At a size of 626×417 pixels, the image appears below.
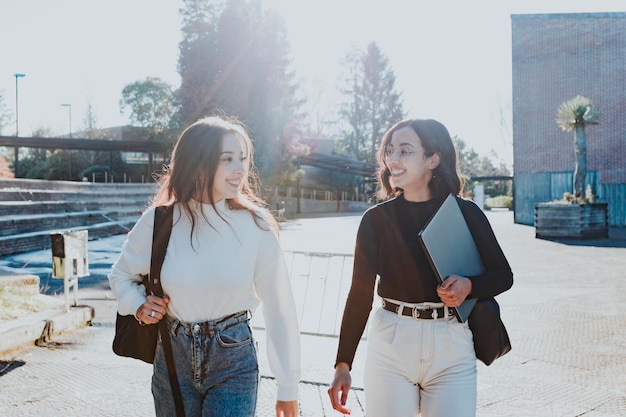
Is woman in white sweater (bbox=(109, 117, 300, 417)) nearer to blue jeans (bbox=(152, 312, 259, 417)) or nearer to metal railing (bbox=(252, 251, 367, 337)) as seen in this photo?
blue jeans (bbox=(152, 312, 259, 417))

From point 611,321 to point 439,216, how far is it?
6026 millimetres

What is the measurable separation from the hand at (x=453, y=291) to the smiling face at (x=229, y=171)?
2.98 ft

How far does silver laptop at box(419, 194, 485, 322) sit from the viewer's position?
2.45 m

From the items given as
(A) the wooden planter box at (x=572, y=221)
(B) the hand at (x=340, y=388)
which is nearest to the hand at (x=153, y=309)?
(B) the hand at (x=340, y=388)

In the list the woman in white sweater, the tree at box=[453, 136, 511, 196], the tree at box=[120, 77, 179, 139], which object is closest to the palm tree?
the woman in white sweater

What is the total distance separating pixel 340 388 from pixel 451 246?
76 cm

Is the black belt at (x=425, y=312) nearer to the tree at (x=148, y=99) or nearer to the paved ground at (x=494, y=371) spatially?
the paved ground at (x=494, y=371)

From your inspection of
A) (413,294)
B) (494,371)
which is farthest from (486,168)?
(413,294)

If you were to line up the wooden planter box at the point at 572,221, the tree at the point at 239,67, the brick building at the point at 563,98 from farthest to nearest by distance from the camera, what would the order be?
1. the tree at the point at 239,67
2. the brick building at the point at 563,98
3. the wooden planter box at the point at 572,221

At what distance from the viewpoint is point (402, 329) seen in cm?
247

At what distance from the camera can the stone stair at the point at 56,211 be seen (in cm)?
1532

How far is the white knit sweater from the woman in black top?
315 millimetres

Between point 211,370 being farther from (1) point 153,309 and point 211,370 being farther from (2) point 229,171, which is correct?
(2) point 229,171

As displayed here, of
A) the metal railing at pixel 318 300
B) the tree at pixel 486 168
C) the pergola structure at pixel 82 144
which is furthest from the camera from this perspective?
the tree at pixel 486 168
